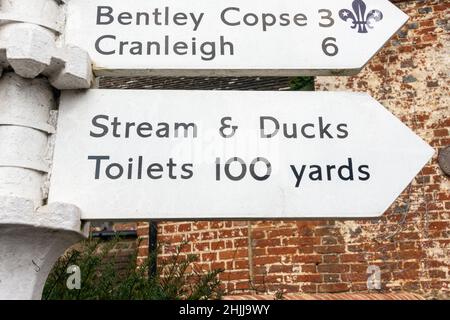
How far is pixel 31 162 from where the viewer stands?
4.32ft

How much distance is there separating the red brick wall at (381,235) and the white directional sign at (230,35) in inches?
100

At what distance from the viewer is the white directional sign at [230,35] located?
154 centimetres

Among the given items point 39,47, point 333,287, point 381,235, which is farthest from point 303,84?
point 39,47

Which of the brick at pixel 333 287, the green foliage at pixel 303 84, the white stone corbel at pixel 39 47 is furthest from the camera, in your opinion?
the green foliage at pixel 303 84

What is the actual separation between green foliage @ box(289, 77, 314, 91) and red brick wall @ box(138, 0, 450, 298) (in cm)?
8

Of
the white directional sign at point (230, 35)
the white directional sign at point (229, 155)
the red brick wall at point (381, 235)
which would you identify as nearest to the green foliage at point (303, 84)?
the red brick wall at point (381, 235)

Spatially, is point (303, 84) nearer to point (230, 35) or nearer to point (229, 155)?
point (230, 35)

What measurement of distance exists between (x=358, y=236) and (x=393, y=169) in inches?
111

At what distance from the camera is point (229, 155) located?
1.45 meters

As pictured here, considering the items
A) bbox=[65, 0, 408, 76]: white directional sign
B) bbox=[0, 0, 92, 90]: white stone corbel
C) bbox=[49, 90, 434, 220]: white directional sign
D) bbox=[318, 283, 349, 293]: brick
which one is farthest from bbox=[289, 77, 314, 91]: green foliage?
bbox=[0, 0, 92, 90]: white stone corbel

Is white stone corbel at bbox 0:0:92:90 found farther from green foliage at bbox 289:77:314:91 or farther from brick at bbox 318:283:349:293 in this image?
green foliage at bbox 289:77:314:91

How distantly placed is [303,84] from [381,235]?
1.57m

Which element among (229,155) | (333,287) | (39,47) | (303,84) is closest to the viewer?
(39,47)

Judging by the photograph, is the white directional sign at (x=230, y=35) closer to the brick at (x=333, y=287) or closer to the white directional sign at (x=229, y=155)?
the white directional sign at (x=229, y=155)
